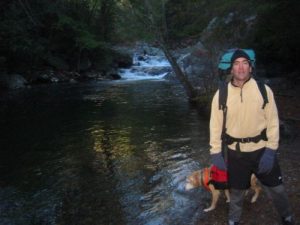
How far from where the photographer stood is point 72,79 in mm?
31828

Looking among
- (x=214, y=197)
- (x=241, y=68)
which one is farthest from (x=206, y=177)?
(x=241, y=68)

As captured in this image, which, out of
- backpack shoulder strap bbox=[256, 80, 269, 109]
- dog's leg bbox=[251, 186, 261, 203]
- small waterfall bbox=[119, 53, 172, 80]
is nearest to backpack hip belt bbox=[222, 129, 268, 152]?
backpack shoulder strap bbox=[256, 80, 269, 109]

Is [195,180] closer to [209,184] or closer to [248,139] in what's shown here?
[209,184]

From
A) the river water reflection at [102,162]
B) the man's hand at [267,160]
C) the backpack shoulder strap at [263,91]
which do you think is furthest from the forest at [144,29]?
the man's hand at [267,160]

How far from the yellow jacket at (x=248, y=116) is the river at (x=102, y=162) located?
198 cm

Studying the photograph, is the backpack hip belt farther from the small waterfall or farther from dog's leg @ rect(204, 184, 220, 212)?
the small waterfall

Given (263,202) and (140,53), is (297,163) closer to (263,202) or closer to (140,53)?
(263,202)

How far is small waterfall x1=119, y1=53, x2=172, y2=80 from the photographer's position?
108ft

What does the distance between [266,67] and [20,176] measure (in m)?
15.0

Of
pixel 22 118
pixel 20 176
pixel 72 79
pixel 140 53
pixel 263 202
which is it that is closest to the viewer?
pixel 263 202

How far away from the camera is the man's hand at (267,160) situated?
4.39m

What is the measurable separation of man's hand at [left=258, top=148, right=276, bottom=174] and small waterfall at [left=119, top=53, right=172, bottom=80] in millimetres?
26285

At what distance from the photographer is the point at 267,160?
4395 mm

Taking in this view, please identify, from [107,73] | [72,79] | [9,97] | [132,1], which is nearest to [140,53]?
[107,73]
